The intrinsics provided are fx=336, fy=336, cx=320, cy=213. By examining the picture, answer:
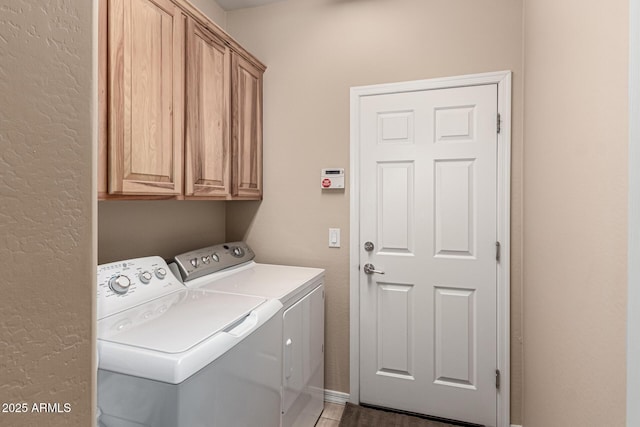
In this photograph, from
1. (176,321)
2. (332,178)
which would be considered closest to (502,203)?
(332,178)

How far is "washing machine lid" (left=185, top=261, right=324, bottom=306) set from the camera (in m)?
1.61

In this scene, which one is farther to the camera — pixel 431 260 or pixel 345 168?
pixel 345 168

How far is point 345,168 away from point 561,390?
1526 mm

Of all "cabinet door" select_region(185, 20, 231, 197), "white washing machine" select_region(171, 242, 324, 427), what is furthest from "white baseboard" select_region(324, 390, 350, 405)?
"cabinet door" select_region(185, 20, 231, 197)

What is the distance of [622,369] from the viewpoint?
0.69 meters

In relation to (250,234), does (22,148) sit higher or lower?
higher

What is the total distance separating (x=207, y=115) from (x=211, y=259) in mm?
793

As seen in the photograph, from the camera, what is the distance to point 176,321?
3.89ft

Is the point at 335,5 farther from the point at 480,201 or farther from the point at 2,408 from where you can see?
the point at 2,408

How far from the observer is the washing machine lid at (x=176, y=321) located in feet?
3.33

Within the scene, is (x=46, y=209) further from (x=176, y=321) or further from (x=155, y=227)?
(x=155, y=227)

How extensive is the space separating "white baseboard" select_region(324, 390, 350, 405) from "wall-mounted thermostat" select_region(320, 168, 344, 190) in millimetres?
1357

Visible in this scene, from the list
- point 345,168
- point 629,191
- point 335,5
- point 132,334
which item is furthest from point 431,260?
point 335,5

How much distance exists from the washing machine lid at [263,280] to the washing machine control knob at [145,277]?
0.23 meters
